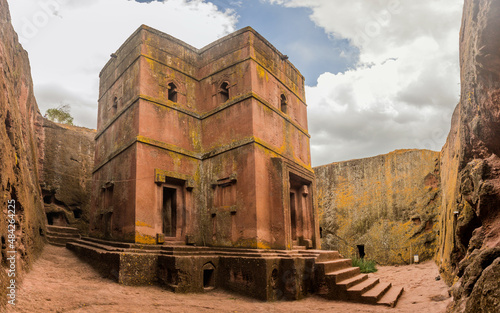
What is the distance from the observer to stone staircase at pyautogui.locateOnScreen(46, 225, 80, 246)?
1212 centimetres

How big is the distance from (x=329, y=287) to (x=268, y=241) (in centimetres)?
200

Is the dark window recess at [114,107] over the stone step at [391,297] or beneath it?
over

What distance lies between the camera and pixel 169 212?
34.6 feet

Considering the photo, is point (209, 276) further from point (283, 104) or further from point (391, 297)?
point (283, 104)

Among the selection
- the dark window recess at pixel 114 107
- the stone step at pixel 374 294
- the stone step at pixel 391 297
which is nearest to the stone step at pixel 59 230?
the dark window recess at pixel 114 107

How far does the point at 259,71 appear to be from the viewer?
36.5ft

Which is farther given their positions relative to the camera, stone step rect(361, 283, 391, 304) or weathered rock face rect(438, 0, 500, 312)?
stone step rect(361, 283, 391, 304)

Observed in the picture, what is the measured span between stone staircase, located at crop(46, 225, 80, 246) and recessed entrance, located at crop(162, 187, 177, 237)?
3794 mm

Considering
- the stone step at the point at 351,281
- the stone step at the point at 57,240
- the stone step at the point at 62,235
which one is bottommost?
the stone step at the point at 351,281

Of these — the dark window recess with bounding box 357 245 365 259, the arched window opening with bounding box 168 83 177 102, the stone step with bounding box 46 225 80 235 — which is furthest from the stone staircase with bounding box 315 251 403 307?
the stone step with bounding box 46 225 80 235

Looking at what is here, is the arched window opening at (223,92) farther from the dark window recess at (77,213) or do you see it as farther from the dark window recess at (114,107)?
the dark window recess at (77,213)

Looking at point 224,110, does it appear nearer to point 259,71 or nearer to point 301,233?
point 259,71

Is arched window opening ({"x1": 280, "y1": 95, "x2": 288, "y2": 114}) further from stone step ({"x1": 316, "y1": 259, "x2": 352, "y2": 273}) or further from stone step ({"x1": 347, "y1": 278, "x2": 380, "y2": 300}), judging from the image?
stone step ({"x1": 347, "y1": 278, "x2": 380, "y2": 300})

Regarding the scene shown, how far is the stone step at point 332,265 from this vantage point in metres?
8.48
